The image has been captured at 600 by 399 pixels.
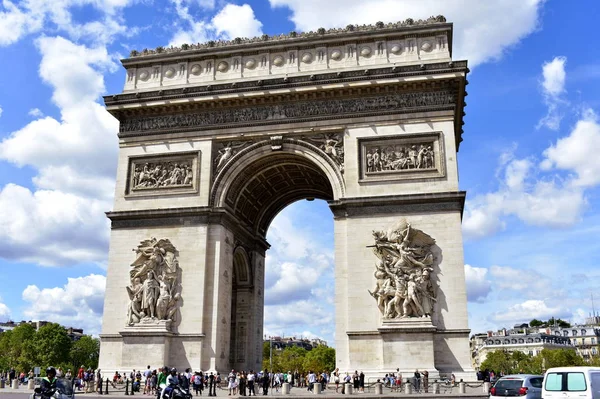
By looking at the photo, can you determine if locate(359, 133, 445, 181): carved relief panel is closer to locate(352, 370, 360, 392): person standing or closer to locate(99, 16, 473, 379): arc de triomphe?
locate(99, 16, 473, 379): arc de triomphe

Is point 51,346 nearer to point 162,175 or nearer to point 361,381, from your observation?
point 162,175

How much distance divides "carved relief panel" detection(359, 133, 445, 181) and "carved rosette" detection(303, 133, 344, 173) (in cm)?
100

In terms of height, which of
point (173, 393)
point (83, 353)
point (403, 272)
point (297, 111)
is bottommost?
point (173, 393)

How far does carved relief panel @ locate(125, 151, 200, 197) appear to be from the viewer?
3139 centimetres

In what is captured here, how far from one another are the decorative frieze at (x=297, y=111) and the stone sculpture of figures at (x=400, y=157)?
1909 mm

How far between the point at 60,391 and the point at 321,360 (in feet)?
308

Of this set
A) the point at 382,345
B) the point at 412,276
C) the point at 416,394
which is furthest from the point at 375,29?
the point at 416,394

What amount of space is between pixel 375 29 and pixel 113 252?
1753 centimetres

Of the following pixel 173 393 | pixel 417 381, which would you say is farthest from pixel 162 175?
pixel 173 393

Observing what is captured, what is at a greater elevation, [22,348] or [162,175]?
[162,175]

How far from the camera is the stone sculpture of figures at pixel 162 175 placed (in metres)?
31.5

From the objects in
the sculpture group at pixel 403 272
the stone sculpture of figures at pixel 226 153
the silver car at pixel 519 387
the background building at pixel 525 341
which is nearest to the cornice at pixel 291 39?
the stone sculpture of figures at pixel 226 153

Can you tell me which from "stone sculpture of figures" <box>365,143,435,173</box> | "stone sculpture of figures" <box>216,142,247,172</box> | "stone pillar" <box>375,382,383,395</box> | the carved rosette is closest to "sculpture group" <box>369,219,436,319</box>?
"stone sculpture of figures" <box>365,143,435,173</box>

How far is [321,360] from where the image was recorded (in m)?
102
